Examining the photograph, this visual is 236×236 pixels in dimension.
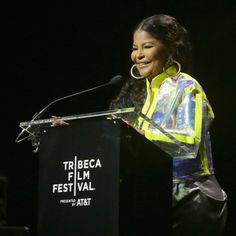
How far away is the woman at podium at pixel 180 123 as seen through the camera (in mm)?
2072

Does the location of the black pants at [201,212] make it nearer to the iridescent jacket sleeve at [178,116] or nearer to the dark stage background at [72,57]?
the iridescent jacket sleeve at [178,116]

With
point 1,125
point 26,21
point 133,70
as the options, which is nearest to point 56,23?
point 26,21

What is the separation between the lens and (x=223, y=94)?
350cm

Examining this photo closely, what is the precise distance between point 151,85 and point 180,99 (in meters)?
0.22

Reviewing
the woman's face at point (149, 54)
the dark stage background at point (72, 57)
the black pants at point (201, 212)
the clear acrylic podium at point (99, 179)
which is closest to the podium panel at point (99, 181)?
the clear acrylic podium at point (99, 179)

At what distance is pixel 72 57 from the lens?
4.06 m

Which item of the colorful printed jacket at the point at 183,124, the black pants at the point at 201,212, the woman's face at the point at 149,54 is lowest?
the black pants at the point at 201,212

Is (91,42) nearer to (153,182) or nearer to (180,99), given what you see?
(180,99)

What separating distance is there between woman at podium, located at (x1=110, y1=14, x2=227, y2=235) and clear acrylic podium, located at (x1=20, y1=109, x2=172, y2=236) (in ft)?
0.29

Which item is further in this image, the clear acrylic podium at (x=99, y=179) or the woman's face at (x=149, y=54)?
the woman's face at (x=149, y=54)

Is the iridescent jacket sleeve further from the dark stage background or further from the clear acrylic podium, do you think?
the dark stage background

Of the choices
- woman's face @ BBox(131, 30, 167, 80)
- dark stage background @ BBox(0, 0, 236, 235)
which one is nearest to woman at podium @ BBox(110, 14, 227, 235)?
woman's face @ BBox(131, 30, 167, 80)

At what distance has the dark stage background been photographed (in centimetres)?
354

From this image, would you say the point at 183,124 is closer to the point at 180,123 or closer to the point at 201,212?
the point at 180,123
